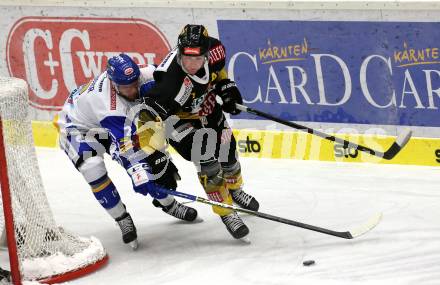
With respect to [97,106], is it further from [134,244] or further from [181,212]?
[181,212]

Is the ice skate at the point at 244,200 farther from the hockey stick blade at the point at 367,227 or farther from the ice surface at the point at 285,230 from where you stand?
the hockey stick blade at the point at 367,227

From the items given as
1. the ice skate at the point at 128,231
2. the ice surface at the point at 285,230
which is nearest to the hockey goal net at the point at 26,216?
the ice surface at the point at 285,230

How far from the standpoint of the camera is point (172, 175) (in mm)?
5719

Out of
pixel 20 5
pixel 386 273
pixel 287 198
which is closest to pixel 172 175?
pixel 287 198

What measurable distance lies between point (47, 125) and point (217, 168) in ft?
9.11

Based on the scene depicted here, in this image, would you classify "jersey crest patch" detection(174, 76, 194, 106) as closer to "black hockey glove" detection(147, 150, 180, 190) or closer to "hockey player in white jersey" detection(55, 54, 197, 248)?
"hockey player in white jersey" detection(55, 54, 197, 248)

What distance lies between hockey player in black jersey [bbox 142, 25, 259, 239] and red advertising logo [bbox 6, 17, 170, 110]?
1.77m

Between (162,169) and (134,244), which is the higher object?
(162,169)

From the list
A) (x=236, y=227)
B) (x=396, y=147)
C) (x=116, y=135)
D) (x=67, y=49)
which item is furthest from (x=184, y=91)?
(x=67, y=49)

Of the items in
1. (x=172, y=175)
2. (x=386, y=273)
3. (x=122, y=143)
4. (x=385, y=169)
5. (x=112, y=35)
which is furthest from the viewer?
(x=112, y=35)

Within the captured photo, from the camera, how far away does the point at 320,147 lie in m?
6.98

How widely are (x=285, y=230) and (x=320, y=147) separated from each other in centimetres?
153

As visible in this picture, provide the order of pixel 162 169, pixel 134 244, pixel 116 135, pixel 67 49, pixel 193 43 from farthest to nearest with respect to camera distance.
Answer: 1. pixel 67 49
2. pixel 134 244
3. pixel 162 169
4. pixel 116 135
5. pixel 193 43

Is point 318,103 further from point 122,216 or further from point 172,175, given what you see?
point 122,216
